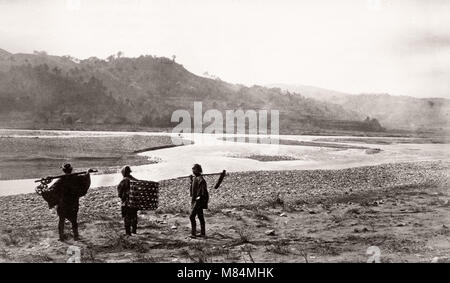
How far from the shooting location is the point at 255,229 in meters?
12.9

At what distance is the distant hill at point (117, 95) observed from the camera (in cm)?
11781

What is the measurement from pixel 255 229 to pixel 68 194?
5.25m

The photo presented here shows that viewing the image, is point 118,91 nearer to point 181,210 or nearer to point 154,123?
point 154,123

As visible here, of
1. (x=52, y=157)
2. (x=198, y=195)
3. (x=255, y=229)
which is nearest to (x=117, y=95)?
(x=52, y=157)

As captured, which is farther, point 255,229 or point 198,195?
point 255,229

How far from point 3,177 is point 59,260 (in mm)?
21203

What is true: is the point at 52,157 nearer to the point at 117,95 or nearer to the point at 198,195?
the point at 198,195

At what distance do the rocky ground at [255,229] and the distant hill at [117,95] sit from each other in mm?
91505

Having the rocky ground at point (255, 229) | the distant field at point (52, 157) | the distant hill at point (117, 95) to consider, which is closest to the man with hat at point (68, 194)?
the rocky ground at point (255, 229)

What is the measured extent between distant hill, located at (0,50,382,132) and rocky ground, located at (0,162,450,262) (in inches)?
3603

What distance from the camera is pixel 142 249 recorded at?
10.6m

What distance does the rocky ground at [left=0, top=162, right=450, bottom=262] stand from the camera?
10.1 metres

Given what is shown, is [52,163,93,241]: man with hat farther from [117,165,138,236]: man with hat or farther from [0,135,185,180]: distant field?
[0,135,185,180]: distant field
